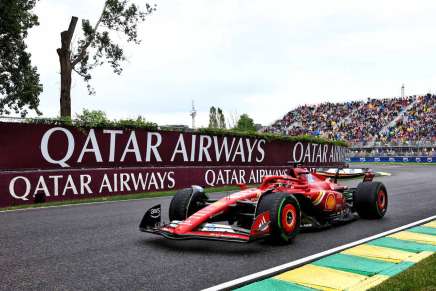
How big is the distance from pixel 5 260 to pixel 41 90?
66.2 ft

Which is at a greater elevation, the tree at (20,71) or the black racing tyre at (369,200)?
the tree at (20,71)

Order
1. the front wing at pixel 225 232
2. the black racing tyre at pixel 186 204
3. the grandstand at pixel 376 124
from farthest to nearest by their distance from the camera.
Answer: the grandstand at pixel 376 124, the black racing tyre at pixel 186 204, the front wing at pixel 225 232

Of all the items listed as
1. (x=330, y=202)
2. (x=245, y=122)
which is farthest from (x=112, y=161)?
(x=245, y=122)

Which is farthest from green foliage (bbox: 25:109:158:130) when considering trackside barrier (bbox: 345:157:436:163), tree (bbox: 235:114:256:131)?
tree (bbox: 235:114:256:131)

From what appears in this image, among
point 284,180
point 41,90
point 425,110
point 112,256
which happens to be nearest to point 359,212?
point 284,180

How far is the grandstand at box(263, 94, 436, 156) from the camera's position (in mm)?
48312

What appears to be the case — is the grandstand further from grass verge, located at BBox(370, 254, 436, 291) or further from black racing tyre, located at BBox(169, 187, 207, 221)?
grass verge, located at BBox(370, 254, 436, 291)

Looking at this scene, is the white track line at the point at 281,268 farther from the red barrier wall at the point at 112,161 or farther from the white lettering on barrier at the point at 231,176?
the white lettering on barrier at the point at 231,176

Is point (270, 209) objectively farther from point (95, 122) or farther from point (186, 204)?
point (95, 122)

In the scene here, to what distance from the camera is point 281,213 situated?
6145 mm

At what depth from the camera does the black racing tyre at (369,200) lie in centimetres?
850

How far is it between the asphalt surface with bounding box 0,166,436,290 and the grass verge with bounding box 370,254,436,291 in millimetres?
1324

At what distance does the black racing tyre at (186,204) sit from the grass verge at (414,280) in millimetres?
3231

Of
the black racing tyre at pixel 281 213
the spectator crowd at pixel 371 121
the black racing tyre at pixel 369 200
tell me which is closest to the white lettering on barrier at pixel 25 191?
the black racing tyre at pixel 281 213
